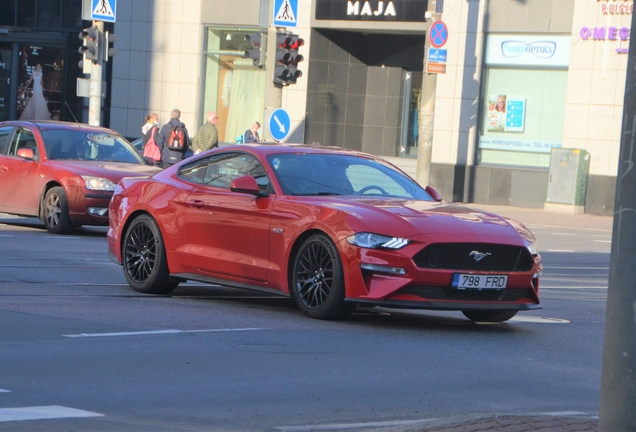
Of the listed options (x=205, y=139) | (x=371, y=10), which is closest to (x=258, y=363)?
(x=205, y=139)

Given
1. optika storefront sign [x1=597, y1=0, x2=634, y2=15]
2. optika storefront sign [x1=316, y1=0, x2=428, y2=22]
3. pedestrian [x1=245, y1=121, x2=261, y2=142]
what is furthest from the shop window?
pedestrian [x1=245, y1=121, x2=261, y2=142]

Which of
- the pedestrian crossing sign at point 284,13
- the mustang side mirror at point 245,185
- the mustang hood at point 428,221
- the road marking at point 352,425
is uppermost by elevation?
the pedestrian crossing sign at point 284,13

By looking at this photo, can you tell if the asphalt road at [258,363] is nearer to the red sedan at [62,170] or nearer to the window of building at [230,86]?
the red sedan at [62,170]

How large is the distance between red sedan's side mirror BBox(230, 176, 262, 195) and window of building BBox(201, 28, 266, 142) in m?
25.9

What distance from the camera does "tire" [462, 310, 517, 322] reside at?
9.91m

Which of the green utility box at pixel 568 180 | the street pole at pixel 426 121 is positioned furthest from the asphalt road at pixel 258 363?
the green utility box at pixel 568 180

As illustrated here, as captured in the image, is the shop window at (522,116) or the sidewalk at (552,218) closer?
the sidewalk at (552,218)

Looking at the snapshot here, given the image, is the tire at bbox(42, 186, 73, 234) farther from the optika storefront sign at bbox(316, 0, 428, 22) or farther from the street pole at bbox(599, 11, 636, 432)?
the optika storefront sign at bbox(316, 0, 428, 22)

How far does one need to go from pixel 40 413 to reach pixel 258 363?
1.96 metres

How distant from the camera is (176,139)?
77.4 feet

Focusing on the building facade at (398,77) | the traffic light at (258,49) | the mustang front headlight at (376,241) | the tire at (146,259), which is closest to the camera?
the mustang front headlight at (376,241)

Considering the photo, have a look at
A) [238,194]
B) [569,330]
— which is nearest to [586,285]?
[569,330]

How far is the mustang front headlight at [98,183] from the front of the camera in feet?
54.5

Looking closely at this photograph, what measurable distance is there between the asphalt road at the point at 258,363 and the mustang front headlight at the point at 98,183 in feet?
15.7
